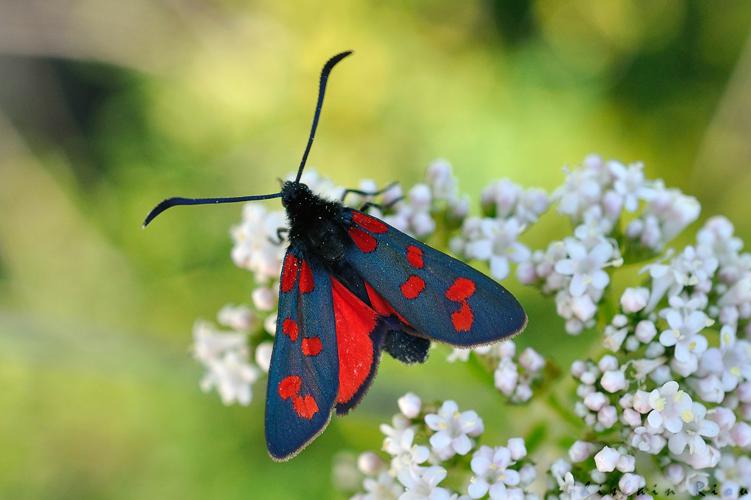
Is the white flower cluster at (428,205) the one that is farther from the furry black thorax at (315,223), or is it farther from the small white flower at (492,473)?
the small white flower at (492,473)

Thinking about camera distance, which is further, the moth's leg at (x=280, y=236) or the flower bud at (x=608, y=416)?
the moth's leg at (x=280, y=236)

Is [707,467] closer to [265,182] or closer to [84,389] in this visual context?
[265,182]

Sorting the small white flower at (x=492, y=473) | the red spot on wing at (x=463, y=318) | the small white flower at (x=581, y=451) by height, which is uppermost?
the red spot on wing at (x=463, y=318)

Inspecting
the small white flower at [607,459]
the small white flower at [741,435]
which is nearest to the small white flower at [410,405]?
the small white flower at [607,459]

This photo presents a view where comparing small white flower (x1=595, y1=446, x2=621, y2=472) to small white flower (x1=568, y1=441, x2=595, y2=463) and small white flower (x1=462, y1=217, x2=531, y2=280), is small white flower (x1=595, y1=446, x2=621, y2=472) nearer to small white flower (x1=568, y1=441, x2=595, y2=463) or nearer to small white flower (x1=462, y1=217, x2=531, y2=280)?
small white flower (x1=568, y1=441, x2=595, y2=463)

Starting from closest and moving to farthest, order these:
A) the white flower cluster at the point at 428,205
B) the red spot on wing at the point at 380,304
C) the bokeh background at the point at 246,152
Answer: the red spot on wing at the point at 380,304, the white flower cluster at the point at 428,205, the bokeh background at the point at 246,152

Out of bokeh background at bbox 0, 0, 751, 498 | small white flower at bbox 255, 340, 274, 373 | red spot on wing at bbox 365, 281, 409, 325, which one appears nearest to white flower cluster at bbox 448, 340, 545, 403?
red spot on wing at bbox 365, 281, 409, 325

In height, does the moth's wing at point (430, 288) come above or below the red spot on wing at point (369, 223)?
below
